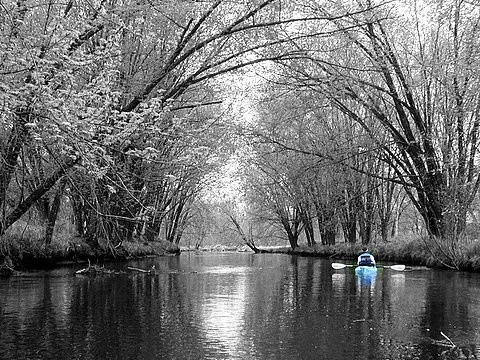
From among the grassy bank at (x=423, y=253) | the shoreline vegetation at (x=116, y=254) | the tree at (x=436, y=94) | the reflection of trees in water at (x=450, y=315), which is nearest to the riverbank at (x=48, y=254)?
the shoreline vegetation at (x=116, y=254)

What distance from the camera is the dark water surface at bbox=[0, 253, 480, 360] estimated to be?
565 centimetres

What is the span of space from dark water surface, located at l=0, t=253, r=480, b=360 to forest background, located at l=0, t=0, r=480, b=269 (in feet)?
5.44

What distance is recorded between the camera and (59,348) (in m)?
5.61

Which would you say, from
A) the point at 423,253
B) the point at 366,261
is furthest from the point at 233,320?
the point at 423,253

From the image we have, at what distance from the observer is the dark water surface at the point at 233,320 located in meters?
5.65

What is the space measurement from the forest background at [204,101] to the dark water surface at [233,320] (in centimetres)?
166

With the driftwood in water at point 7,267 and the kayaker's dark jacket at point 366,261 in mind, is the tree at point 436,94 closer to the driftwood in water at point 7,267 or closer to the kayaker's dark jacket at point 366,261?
the kayaker's dark jacket at point 366,261

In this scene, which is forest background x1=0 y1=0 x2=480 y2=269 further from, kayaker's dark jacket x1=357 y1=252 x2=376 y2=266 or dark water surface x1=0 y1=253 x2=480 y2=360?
kayaker's dark jacket x1=357 y1=252 x2=376 y2=266

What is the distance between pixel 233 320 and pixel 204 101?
1316 centimetres

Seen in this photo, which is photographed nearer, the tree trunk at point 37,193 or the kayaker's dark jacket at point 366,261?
the tree trunk at point 37,193

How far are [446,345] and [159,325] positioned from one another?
3.61m

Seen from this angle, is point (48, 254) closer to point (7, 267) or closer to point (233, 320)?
point (7, 267)

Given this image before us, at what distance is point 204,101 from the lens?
19.6 m

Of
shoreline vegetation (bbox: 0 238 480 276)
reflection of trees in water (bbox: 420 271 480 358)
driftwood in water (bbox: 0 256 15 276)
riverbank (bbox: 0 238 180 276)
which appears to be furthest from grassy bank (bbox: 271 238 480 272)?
driftwood in water (bbox: 0 256 15 276)
